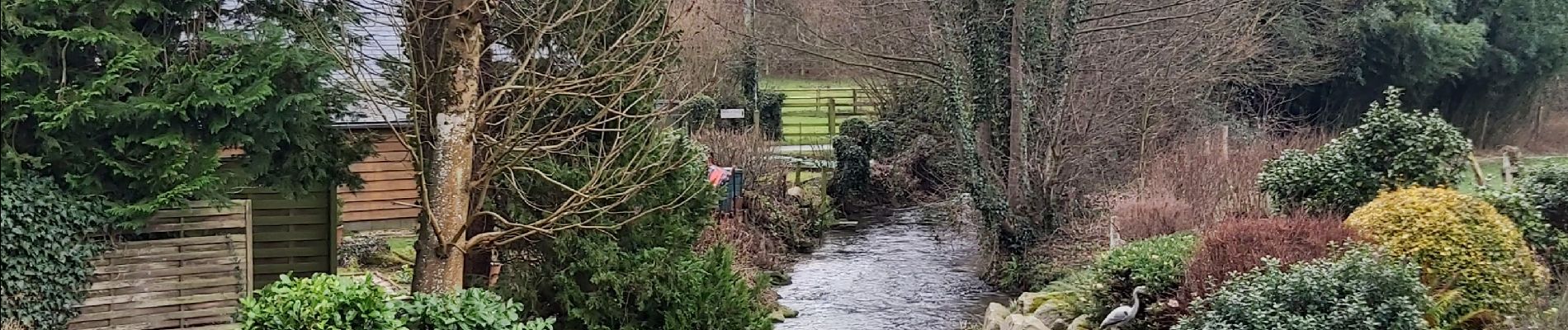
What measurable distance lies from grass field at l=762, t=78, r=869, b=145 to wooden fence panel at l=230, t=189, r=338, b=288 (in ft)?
55.9

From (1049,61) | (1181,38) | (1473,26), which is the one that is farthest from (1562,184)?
(1473,26)

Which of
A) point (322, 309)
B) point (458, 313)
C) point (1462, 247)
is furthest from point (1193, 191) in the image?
point (322, 309)

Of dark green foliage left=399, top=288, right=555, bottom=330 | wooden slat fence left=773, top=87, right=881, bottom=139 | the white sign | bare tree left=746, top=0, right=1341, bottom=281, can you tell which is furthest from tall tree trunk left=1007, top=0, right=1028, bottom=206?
dark green foliage left=399, top=288, right=555, bottom=330

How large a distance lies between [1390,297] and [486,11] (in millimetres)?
5380

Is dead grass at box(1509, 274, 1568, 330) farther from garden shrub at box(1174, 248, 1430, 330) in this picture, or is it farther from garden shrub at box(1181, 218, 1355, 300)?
garden shrub at box(1181, 218, 1355, 300)

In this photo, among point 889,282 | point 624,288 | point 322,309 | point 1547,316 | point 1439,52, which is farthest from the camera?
point 1439,52

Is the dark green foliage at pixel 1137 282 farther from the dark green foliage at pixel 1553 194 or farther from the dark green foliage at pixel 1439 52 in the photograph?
the dark green foliage at pixel 1439 52

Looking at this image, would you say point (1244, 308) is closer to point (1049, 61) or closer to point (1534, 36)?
point (1049, 61)

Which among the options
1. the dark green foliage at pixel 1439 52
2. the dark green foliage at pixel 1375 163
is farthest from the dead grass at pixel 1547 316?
the dark green foliage at pixel 1439 52

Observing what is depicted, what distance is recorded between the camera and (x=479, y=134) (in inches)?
276

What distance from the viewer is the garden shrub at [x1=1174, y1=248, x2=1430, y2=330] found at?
22.9 ft

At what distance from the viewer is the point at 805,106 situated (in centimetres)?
3089

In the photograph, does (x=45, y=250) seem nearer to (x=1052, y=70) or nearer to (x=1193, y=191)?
(x=1193, y=191)

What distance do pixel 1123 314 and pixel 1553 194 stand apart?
395 cm
